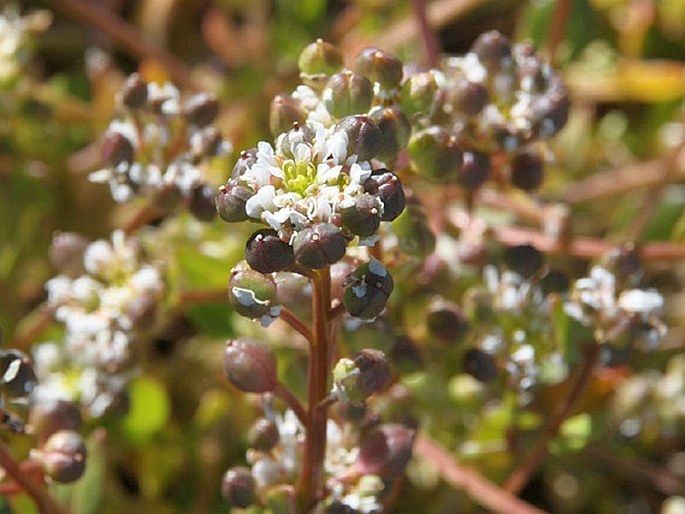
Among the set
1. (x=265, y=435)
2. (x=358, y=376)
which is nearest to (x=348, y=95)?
(x=358, y=376)

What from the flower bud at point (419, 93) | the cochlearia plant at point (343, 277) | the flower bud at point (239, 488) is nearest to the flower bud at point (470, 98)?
the cochlearia plant at point (343, 277)

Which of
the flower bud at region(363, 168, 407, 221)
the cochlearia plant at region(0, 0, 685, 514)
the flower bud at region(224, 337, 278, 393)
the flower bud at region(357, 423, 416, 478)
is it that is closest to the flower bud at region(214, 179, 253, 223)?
the cochlearia plant at region(0, 0, 685, 514)

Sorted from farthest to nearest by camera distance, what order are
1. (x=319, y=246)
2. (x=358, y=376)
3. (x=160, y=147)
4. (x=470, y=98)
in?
(x=160, y=147) < (x=470, y=98) < (x=358, y=376) < (x=319, y=246)

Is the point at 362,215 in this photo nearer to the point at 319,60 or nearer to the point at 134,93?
the point at 319,60

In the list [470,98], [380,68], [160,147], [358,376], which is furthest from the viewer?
[160,147]

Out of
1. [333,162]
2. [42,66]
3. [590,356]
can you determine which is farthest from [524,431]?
[42,66]

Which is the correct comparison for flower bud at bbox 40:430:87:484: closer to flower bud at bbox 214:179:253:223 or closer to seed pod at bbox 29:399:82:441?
seed pod at bbox 29:399:82:441

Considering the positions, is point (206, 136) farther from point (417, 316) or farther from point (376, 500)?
point (376, 500)
